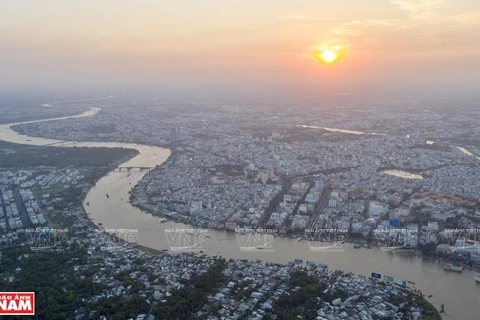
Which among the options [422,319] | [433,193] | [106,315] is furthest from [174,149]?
[422,319]

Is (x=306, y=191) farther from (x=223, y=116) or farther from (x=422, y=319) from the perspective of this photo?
(x=223, y=116)

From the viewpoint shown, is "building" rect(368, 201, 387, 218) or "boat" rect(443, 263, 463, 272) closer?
"boat" rect(443, 263, 463, 272)

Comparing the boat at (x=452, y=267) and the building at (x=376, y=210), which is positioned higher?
the building at (x=376, y=210)

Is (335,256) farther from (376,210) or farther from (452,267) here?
(376,210)

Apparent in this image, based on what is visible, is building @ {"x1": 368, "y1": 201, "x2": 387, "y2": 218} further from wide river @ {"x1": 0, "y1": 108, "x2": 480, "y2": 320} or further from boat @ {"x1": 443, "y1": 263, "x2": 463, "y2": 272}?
boat @ {"x1": 443, "y1": 263, "x2": 463, "y2": 272}

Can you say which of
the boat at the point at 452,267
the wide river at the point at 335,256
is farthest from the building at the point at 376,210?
the boat at the point at 452,267

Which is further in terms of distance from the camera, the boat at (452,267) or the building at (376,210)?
the building at (376,210)

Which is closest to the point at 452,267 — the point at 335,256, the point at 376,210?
the point at 335,256

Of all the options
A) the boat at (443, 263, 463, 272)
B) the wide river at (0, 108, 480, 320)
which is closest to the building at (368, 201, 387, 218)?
the wide river at (0, 108, 480, 320)

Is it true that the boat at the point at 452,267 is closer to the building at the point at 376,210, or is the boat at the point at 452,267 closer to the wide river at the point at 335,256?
the wide river at the point at 335,256

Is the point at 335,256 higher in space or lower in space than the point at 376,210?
lower

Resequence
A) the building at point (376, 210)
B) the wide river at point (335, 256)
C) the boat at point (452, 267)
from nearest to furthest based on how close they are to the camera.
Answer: the wide river at point (335, 256), the boat at point (452, 267), the building at point (376, 210)
